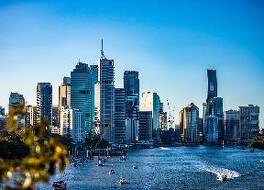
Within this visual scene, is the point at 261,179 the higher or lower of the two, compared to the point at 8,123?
lower


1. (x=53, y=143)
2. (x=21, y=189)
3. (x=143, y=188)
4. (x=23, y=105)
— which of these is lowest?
(x=143, y=188)

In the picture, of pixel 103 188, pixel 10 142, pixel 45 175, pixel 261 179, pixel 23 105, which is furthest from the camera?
pixel 10 142

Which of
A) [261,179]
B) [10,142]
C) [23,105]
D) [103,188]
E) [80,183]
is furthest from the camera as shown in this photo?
[10,142]

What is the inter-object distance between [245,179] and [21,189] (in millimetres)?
118366

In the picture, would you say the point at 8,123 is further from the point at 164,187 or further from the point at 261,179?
the point at 261,179

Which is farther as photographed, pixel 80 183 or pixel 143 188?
pixel 80 183

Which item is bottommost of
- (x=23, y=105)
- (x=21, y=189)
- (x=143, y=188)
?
(x=143, y=188)

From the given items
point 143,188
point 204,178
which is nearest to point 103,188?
point 143,188

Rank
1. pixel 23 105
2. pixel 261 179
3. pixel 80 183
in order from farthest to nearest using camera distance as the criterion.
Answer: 1. pixel 261 179
2. pixel 80 183
3. pixel 23 105

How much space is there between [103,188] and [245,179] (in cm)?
3477

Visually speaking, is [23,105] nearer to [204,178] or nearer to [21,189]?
[21,189]

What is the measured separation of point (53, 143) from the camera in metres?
13.9

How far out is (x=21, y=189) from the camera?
1384cm

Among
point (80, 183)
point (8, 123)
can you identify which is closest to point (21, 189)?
point (8, 123)
